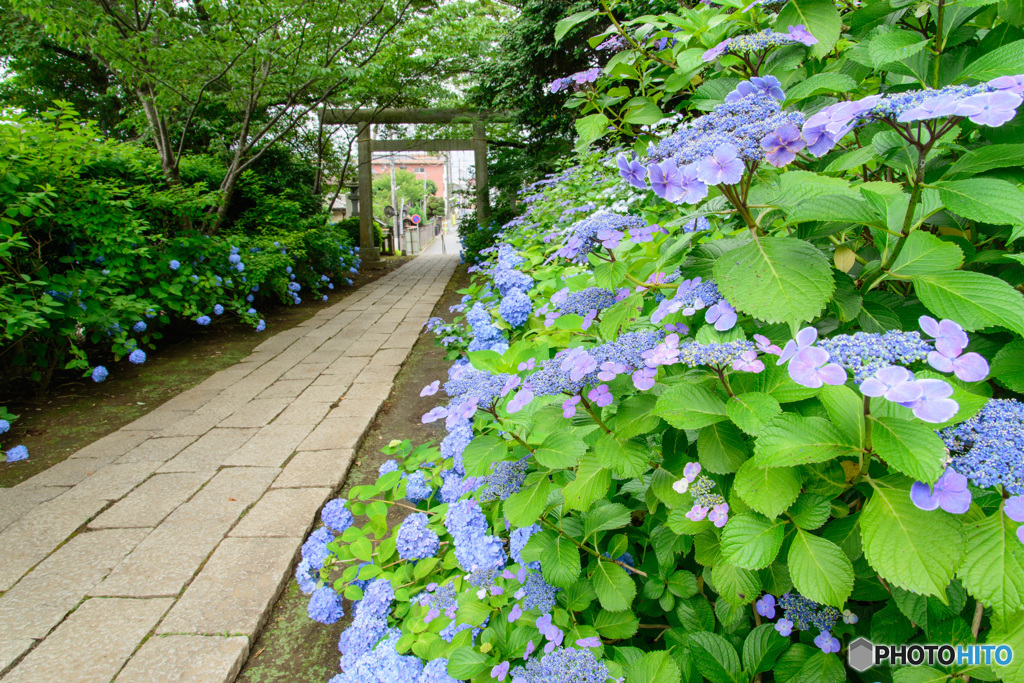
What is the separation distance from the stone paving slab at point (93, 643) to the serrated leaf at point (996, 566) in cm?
178

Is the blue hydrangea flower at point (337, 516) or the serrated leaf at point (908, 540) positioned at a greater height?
the serrated leaf at point (908, 540)

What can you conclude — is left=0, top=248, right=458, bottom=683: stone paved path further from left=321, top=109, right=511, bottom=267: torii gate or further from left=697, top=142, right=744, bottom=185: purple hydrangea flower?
left=321, top=109, right=511, bottom=267: torii gate

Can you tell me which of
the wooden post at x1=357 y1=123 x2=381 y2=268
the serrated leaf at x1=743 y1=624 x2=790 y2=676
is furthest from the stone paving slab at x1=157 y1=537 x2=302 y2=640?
the wooden post at x1=357 y1=123 x2=381 y2=268

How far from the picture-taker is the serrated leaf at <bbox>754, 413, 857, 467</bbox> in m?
0.52

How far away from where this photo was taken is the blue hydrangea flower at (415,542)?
143 cm

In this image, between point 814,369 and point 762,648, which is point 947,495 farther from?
point 762,648

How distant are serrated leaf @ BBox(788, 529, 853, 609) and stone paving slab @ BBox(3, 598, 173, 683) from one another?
5.38 feet

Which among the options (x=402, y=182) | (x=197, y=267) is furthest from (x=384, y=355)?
(x=402, y=182)

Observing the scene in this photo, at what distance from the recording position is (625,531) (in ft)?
3.29

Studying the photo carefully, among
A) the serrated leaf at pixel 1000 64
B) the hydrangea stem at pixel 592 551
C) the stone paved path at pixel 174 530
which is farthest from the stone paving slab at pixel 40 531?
the serrated leaf at pixel 1000 64

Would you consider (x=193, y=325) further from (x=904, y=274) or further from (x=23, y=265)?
(x=904, y=274)

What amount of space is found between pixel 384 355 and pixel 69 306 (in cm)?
194

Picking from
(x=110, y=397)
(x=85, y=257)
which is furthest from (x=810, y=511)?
(x=85, y=257)

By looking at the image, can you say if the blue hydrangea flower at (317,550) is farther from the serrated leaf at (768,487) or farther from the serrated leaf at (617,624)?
the serrated leaf at (768,487)
